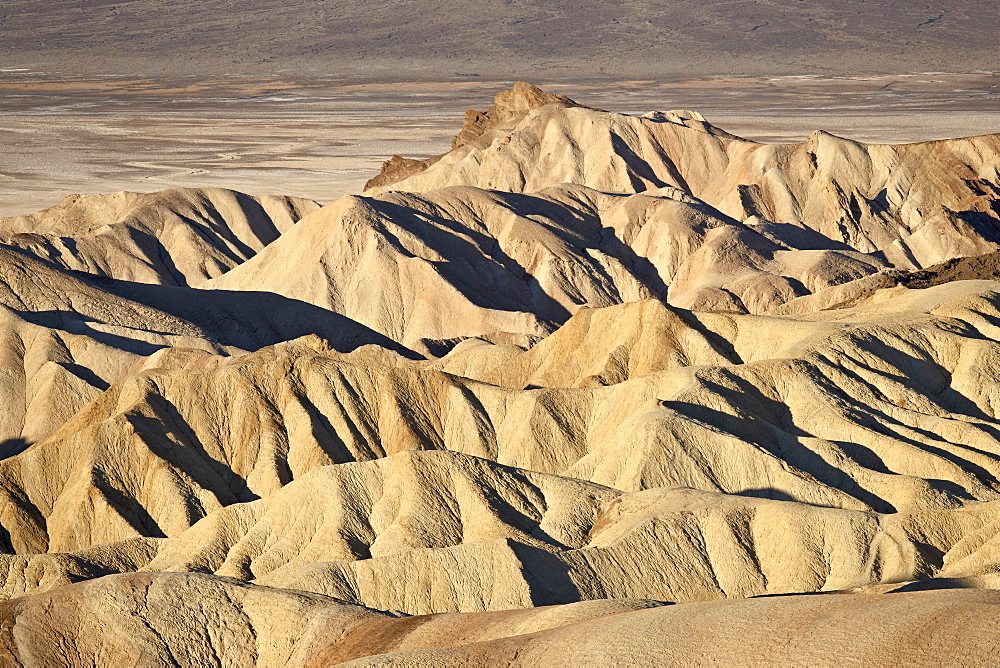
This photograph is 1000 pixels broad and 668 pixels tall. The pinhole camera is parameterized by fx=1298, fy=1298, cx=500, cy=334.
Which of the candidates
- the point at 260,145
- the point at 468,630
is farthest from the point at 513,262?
the point at 260,145

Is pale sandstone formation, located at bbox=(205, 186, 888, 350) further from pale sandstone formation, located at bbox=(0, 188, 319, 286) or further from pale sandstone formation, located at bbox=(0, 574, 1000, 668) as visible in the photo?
pale sandstone formation, located at bbox=(0, 574, 1000, 668)

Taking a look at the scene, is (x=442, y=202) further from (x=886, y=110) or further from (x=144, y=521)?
(x=886, y=110)

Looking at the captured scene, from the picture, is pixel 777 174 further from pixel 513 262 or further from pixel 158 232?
pixel 158 232

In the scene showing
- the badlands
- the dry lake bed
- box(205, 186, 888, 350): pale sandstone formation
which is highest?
the badlands

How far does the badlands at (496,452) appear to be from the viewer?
3036cm

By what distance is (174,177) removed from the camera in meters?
147

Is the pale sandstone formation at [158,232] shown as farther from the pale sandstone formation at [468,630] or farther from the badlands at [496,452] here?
the pale sandstone formation at [468,630]

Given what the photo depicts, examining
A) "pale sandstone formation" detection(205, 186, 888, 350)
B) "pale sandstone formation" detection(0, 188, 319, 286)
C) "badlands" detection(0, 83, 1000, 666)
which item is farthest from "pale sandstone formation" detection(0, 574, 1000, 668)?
"pale sandstone formation" detection(0, 188, 319, 286)

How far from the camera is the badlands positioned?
99.6ft

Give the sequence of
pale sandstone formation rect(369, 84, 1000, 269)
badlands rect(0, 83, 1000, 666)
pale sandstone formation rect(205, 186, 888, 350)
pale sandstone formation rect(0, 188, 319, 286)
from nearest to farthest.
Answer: badlands rect(0, 83, 1000, 666), pale sandstone formation rect(205, 186, 888, 350), pale sandstone formation rect(0, 188, 319, 286), pale sandstone formation rect(369, 84, 1000, 269)

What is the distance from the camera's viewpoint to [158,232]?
312ft

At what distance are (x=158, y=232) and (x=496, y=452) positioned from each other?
54177mm

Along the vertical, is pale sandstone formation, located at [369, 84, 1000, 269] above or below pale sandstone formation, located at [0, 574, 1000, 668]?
below

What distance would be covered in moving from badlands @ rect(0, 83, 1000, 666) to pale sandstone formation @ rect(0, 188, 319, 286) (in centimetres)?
71
